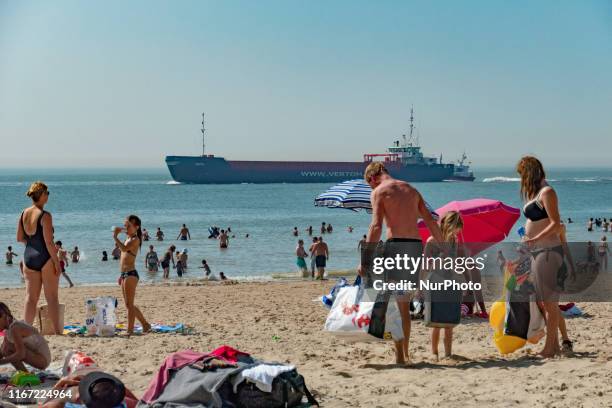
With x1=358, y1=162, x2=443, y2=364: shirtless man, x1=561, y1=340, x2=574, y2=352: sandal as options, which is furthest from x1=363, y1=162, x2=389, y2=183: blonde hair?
x1=561, y1=340, x2=574, y2=352: sandal

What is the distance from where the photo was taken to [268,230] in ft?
141

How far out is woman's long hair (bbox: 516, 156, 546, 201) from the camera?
5.76 meters

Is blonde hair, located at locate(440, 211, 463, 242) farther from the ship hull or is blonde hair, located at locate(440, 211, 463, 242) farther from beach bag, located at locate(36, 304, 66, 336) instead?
the ship hull

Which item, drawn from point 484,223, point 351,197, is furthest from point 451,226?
point 351,197

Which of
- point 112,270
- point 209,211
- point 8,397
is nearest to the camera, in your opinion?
point 8,397

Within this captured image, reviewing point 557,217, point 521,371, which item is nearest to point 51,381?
point 521,371

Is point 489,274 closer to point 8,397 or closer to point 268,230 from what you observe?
point 8,397

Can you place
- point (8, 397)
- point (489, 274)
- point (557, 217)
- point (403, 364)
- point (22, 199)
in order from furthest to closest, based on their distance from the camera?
point (22, 199) < point (489, 274) < point (403, 364) < point (557, 217) < point (8, 397)

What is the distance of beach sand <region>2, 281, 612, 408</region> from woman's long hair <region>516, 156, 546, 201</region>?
1.30 m

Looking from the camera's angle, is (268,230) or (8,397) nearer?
(8,397)

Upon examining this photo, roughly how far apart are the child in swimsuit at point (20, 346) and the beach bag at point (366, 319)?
86.9 inches

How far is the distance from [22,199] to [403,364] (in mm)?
87182

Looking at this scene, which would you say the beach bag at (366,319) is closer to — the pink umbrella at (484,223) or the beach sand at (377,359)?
the beach sand at (377,359)

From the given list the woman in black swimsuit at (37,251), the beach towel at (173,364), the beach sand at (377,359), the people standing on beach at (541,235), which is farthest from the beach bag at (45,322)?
the people standing on beach at (541,235)
